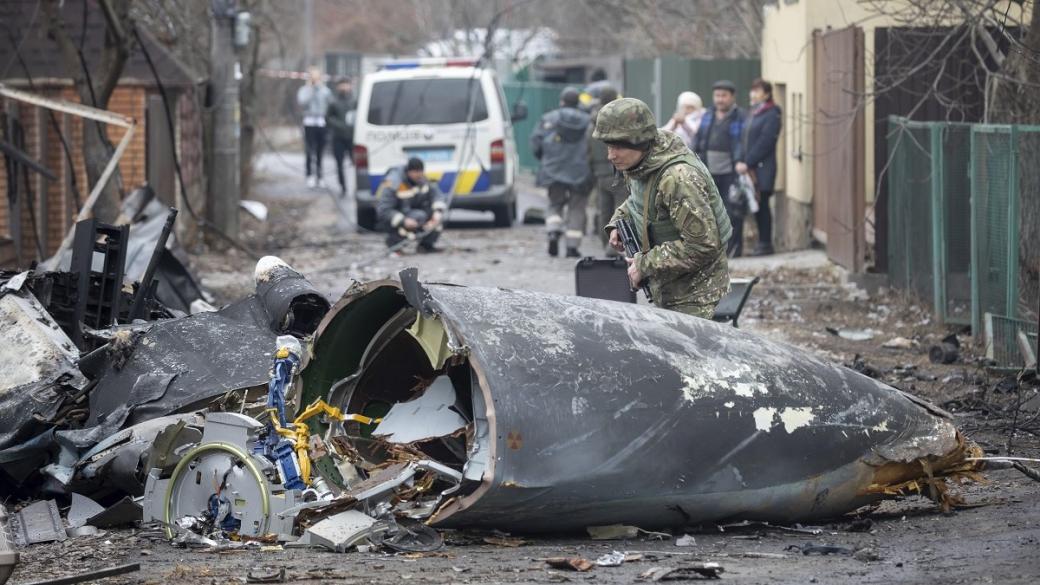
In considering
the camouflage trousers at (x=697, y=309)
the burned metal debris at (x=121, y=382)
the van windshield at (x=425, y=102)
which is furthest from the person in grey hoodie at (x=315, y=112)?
the camouflage trousers at (x=697, y=309)

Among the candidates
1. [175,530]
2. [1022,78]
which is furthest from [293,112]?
[175,530]

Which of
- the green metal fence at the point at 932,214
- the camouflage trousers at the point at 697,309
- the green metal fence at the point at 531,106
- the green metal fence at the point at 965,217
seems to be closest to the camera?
the camouflage trousers at the point at 697,309

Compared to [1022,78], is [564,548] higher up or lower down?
lower down

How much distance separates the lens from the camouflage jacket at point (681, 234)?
6.76 m

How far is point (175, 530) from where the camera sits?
6023 mm

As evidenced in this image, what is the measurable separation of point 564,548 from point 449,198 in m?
14.2

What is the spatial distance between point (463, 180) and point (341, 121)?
6376 mm

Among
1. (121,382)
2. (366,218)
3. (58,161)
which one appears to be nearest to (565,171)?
(366,218)

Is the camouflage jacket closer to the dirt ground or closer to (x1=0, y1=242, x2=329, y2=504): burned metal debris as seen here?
the dirt ground

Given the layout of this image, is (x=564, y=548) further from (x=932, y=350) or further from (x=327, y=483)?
(x=932, y=350)

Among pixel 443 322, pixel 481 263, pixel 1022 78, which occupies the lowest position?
pixel 481 263

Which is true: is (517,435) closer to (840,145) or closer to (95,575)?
(95,575)

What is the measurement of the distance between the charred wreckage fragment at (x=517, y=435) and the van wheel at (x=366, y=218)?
13631 mm

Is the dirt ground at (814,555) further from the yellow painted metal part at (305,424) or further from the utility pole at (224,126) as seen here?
the utility pole at (224,126)
